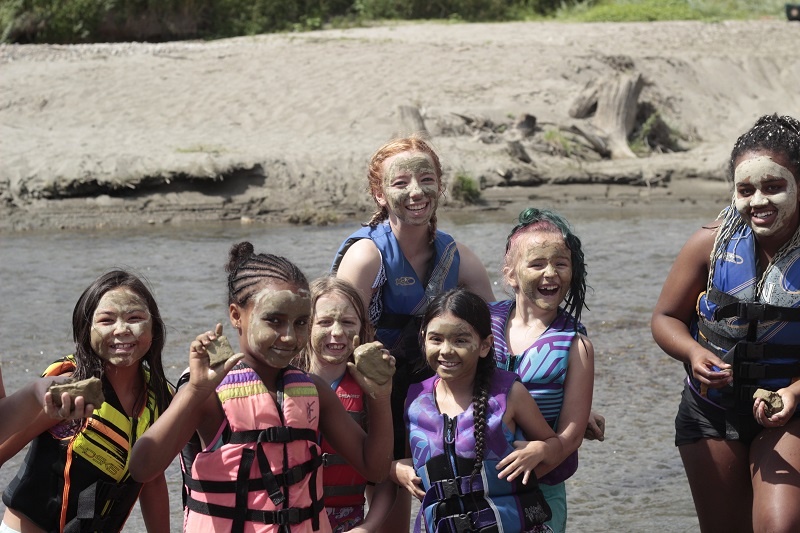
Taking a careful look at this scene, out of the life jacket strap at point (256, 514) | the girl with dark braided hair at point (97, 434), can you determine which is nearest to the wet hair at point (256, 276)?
the girl with dark braided hair at point (97, 434)

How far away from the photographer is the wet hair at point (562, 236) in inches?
172

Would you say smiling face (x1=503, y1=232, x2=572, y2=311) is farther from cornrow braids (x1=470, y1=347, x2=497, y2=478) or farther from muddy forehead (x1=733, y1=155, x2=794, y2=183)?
muddy forehead (x1=733, y1=155, x2=794, y2=183)

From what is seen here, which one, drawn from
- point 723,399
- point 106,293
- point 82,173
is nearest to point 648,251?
point 82,173

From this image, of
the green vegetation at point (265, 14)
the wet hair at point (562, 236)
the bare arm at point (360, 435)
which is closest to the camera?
the bare arm at point (360, 435)

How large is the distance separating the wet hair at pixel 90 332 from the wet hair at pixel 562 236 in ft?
4.22

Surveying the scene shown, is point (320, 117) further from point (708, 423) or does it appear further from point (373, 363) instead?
point (373, 363)

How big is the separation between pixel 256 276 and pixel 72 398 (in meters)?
0.69

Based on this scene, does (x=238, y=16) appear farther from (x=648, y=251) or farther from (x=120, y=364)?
(x=120, y=364)

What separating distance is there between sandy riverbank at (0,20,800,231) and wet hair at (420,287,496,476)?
32.9 feet

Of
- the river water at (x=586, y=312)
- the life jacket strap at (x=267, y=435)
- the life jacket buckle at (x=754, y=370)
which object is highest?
the life jacket buckle at (x=754, y=370)

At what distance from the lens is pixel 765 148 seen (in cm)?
429

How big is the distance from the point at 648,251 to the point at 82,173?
6.37m

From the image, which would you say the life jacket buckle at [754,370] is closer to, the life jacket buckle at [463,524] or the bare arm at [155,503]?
the life jacket buckle at [463,524]

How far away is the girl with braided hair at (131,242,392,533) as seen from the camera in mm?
3514
